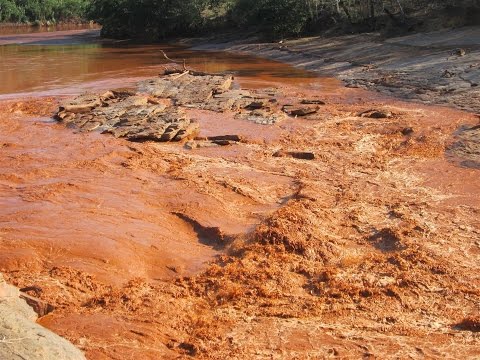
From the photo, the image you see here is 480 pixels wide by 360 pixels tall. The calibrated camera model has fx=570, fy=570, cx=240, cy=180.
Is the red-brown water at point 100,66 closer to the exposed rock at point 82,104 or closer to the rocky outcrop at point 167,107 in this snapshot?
the rocky outcrop at point 167,107

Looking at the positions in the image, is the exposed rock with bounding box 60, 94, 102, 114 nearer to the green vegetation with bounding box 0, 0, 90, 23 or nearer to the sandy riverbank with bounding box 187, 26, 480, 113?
the sandy riverbank with bounding box 187, 26, 480, 113

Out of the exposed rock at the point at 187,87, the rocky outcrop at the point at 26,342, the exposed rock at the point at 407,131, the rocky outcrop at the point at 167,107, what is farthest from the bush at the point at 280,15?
the rocky outcrop at the point at 26,342

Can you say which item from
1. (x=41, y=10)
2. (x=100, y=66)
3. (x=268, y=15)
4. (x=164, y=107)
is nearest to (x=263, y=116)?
(x=164, y=107)

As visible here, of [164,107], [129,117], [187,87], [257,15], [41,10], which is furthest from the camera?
[41,10]

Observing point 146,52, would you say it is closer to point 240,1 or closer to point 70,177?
point 240,1

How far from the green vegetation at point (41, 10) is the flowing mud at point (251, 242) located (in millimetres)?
59294

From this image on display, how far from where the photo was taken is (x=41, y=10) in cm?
6831

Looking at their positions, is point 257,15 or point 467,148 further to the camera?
point 257,15

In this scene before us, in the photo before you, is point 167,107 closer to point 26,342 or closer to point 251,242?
point 251,242

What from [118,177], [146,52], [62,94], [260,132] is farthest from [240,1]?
[118,177]

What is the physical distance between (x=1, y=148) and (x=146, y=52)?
25298 mm

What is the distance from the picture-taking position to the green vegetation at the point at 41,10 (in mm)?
65375

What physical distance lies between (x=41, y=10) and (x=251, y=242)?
68.7 m

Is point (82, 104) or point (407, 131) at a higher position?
point (82, 104)
